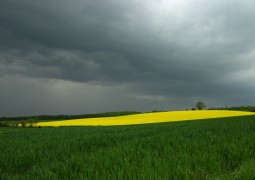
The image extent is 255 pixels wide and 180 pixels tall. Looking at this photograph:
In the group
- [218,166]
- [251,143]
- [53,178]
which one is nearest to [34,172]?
[53,178]

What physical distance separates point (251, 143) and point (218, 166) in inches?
111

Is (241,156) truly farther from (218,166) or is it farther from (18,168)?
(18,168)

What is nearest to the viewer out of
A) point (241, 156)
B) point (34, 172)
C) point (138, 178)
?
point (138, 178)

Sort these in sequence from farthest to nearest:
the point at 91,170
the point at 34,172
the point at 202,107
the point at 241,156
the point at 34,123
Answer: the point at 202,107, the point at 34,123, the point at 241,156, the point at 34,172, the point at 91,170

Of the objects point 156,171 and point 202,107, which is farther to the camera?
point 202,107

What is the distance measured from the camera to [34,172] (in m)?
4.31

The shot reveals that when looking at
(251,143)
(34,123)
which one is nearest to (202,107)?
(34,123)

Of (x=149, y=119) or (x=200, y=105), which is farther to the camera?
(x=200, y=105)

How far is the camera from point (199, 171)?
4.15m

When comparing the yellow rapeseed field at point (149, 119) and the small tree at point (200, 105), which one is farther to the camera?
the small tree at point (200, 105)

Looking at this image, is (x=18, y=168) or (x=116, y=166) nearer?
(x=116, y=166)

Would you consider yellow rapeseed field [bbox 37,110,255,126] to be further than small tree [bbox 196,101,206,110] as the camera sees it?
No

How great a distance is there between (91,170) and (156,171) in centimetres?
107

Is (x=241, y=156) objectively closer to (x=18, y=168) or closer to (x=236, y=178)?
(x=236, y=178)
